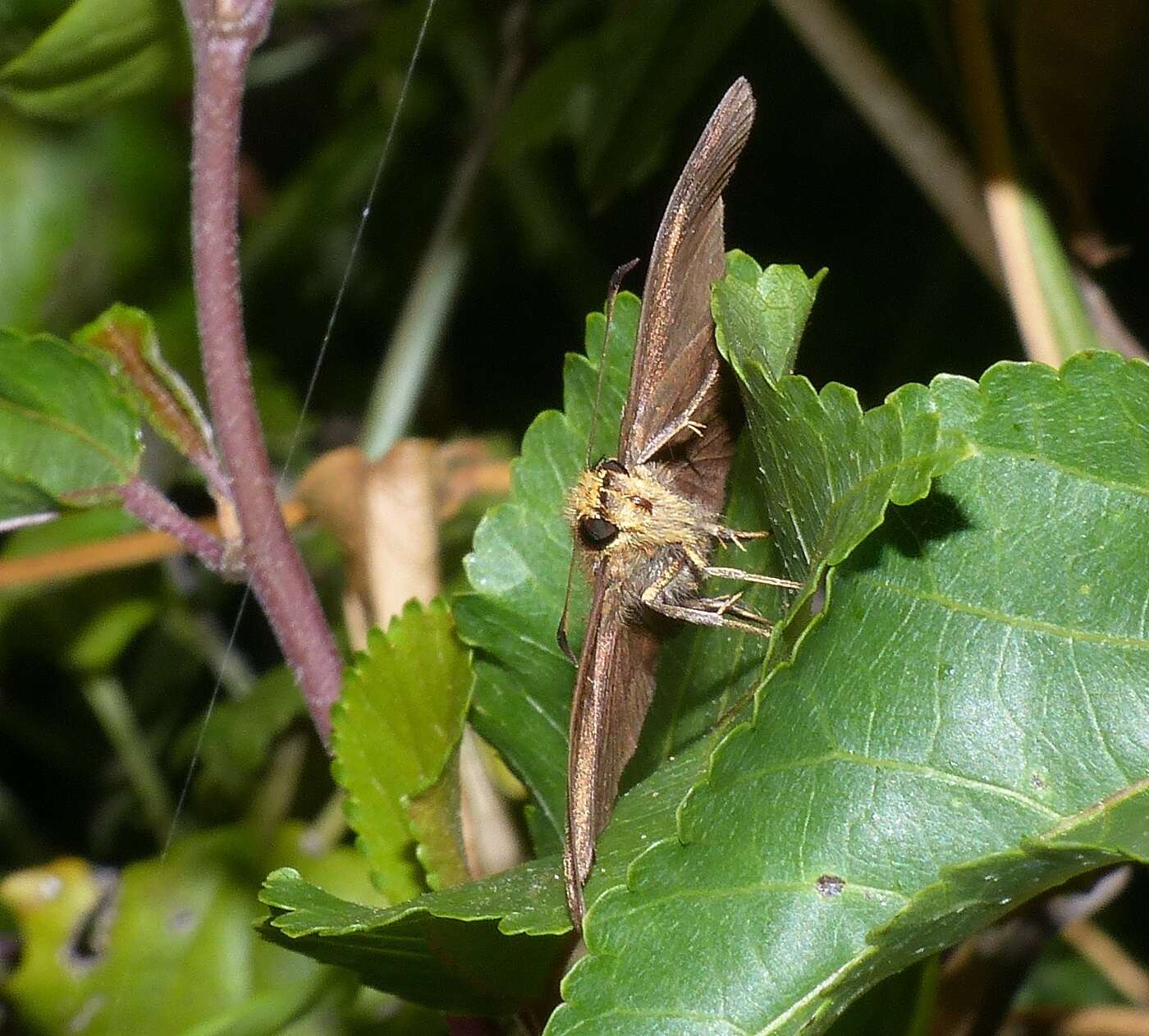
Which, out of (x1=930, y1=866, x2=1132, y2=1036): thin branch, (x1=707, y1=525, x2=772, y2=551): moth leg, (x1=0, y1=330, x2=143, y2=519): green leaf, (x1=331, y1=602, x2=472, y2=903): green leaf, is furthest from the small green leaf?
(x1=930, y1=866, x2=1132, y2=1036): thin branch

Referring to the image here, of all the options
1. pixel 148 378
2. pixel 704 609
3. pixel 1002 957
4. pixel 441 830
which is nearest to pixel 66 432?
pixel 148 378

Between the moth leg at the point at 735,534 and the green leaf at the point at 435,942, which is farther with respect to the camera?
the moth leg at the point at 735,534

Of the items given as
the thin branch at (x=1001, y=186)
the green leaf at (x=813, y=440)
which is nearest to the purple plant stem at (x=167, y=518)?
the green leaf at (x=813, y=440)

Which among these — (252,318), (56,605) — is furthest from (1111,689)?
(252,318)

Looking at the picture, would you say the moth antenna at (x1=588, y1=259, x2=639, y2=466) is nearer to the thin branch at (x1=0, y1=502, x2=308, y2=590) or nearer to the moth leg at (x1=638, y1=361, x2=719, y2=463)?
the moth leg at (x1=638, y1=361, x2=719, y2=463)

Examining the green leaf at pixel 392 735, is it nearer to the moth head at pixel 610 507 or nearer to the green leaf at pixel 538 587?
the green leaf at pixel 538 587

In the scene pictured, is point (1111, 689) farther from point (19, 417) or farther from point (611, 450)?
point (19, 417)

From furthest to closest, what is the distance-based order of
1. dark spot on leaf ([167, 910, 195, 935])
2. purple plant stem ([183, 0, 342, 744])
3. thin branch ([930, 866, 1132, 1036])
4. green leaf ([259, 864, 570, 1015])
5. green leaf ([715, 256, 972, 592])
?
dark spot on leaf ([167, 910, 195, 935]), thin branch ([930, 866, 1132, 1036]), purple plant stem ([183, 0, 342, 744]), green leaf ([259, 864, 570, 1015]), green leaf ([715, 256, 972, 592])
